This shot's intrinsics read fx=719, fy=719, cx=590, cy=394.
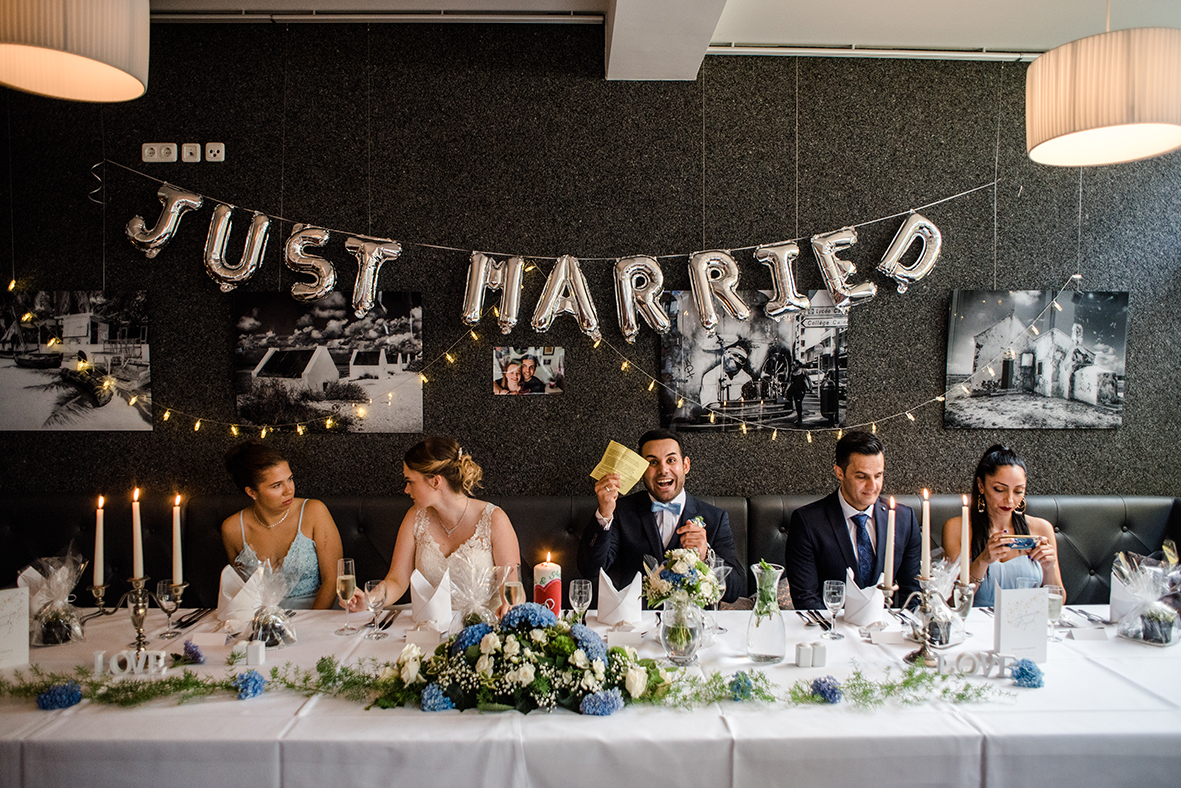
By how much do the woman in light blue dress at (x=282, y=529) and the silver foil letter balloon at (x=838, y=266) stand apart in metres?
2.31

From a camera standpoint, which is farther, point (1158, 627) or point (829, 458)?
point (829, 458)

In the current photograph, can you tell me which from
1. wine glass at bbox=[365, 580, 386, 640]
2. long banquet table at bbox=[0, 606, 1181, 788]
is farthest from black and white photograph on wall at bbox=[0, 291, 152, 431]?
long banquet table at bbox=[0, 606, 1181, 788]

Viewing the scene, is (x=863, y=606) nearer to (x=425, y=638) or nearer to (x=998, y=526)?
(x=998, y=526)

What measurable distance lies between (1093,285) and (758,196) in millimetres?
1613

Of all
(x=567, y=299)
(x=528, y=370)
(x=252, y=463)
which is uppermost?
(x=567, y=299)

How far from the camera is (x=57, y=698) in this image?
61.7 inches

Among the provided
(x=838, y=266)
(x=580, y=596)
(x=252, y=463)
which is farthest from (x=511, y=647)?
(x=838, y=266)

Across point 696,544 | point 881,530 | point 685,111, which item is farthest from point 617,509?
point 685,111

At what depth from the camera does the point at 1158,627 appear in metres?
1.96

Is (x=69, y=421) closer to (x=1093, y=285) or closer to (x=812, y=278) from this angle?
(x=812, y=278)

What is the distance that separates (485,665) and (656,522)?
4.62 feet

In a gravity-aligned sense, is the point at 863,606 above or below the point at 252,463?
below

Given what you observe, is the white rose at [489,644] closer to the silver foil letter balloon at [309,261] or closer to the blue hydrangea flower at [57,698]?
the blue hydrangea flower at [57,698]

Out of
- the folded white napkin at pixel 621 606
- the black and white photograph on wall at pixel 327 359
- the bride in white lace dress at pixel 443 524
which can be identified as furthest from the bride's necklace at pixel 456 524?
the folded white napkin at pixel 621 606
